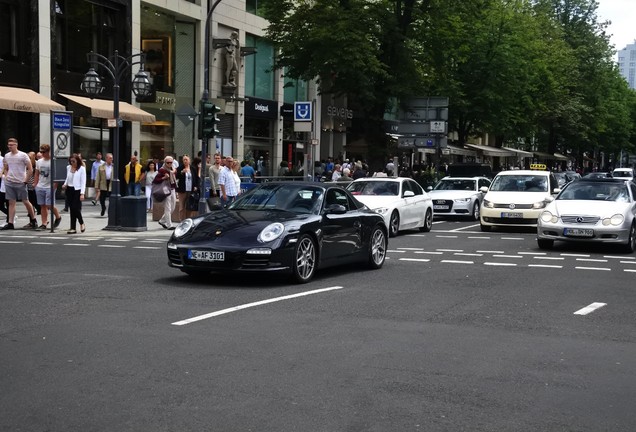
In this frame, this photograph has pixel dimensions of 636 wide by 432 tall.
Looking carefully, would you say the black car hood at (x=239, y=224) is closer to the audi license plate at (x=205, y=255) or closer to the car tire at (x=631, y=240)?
the audi license plate at (x=205, y=255)

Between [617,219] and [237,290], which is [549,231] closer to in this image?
[617,219]

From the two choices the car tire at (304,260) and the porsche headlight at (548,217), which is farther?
the porsche headlight at (548,217)

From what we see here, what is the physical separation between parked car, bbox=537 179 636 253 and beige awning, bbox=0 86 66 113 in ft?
55.3

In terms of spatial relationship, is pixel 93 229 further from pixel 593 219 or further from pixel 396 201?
pixel 593 219

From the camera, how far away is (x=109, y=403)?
224 inches

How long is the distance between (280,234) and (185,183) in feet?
40.1

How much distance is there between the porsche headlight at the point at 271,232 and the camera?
1153cm

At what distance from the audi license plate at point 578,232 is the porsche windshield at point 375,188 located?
551 cm

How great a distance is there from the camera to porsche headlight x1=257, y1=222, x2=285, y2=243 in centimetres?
1153

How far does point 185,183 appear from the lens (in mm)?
23453

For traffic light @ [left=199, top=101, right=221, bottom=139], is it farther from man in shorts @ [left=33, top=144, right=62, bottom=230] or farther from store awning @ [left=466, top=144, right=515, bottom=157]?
store awning @ [left=466, top=144, right=515, bottom=157]

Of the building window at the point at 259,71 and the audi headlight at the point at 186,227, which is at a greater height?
the building window at the point at 259,71

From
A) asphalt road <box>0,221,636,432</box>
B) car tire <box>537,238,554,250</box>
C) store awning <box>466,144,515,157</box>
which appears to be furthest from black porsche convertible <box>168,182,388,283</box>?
store awning <box>466,144,515,157</box>

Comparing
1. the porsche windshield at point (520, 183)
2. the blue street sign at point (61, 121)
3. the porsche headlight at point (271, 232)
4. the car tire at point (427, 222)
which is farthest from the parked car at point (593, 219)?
the blue street sign at point (61, 121)
